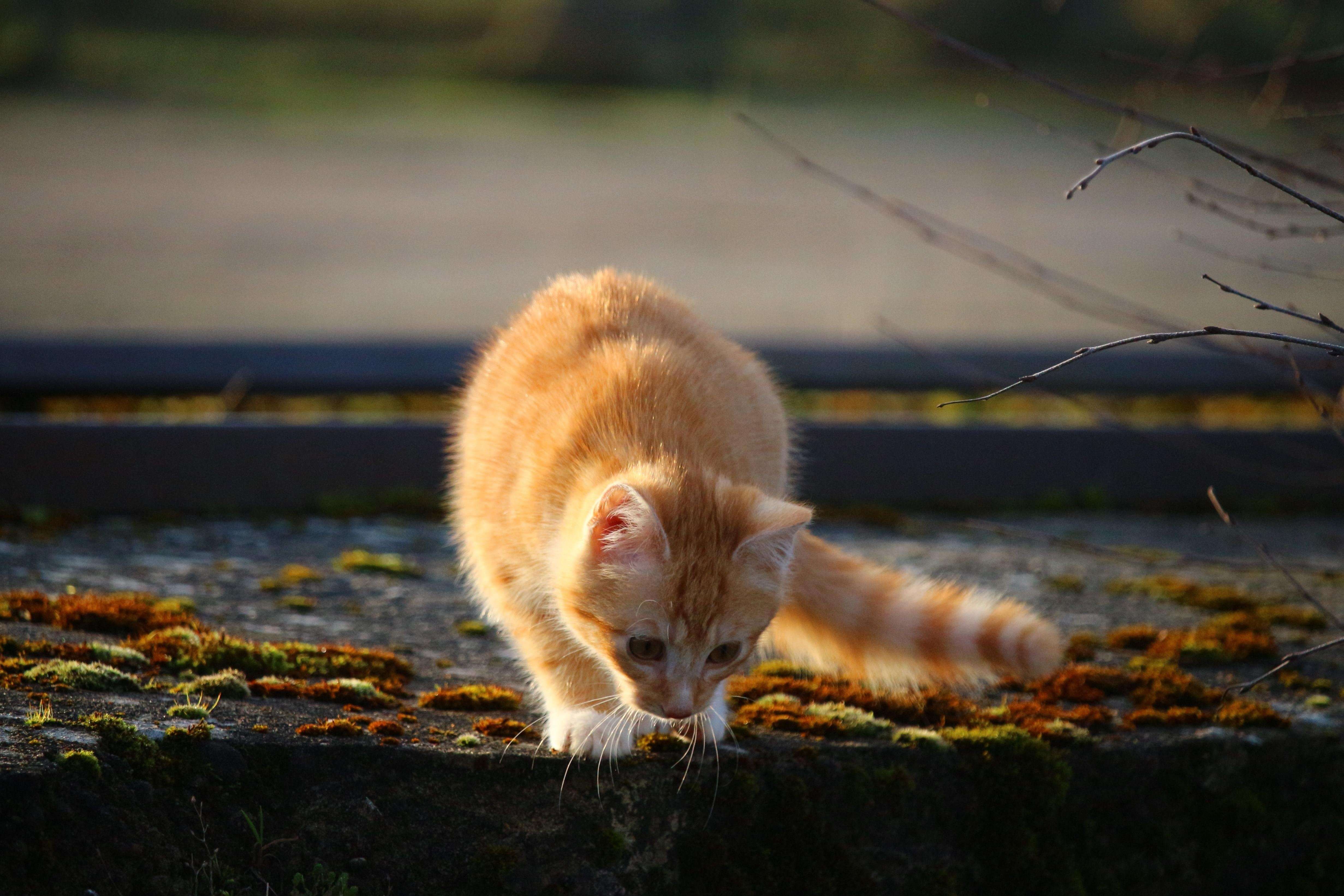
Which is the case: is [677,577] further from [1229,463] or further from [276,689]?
[1229,463]

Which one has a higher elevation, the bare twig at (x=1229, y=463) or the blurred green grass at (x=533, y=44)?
the blurred green grass at (x=533, y=44)

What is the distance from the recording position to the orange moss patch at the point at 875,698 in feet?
7.88

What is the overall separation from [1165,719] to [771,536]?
1.05 meters

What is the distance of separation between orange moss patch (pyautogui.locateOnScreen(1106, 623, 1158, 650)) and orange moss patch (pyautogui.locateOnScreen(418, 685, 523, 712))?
1555 mm

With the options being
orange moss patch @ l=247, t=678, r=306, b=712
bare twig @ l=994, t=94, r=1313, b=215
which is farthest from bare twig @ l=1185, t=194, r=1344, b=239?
orange moss patch @ l=247, t=678, r=306, b=712

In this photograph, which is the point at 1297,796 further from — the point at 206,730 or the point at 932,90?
the point at 932,90

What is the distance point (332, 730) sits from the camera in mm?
2004

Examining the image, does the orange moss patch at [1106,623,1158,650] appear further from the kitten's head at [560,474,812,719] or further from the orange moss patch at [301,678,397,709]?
the orange moss patch at [301,678,397,709]

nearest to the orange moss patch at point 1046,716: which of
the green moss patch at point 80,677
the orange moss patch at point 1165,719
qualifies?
the orange moss patch at point 1165,719

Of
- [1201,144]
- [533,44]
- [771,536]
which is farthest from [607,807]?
[533,44]

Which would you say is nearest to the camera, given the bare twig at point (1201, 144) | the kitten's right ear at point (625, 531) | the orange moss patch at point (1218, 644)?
the bare twig at point (1201, 144)

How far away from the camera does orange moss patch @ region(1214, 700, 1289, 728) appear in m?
2.39

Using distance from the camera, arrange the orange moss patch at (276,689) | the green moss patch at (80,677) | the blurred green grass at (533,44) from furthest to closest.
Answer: the blurred green grass at (533,44) < the orange moss patch at (276,689) < the green moss patch at (80,677)

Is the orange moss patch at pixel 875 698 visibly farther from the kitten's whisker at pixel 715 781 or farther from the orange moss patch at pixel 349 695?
the orange moss patch at pixel 349 695
